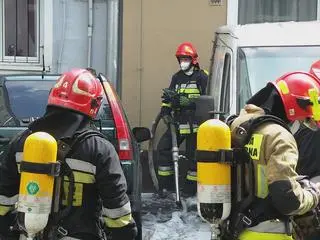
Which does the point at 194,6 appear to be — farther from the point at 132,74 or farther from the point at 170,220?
the point at 170,220

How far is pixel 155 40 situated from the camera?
906cm

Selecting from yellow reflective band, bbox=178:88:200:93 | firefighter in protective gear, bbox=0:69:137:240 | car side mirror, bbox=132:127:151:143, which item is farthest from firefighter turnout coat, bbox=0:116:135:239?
yellow reflective band, bbox=178:88:200:93

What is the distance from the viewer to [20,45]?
954 cm

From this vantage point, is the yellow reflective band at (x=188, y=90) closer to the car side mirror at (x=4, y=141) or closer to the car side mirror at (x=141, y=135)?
the car side mirror at (x=141, y=135)

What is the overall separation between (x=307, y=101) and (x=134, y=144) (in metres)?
2.31

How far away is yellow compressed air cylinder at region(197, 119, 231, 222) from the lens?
286 centimetres

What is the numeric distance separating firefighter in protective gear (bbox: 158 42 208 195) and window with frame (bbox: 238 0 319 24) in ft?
5.93

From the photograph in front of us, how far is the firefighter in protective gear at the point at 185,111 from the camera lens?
802 centimetres

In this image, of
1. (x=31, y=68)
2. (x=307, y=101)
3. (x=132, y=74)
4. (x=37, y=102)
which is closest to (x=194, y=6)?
(x=132, y=74)

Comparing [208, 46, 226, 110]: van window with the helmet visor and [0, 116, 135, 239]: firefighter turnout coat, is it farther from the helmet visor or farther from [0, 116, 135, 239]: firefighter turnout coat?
[0, 116, 135, 239]: firefighter turnout coat

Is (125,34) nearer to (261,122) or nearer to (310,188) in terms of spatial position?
(261,122)

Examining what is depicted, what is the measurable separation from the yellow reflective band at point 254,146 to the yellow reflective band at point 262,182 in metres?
0.05

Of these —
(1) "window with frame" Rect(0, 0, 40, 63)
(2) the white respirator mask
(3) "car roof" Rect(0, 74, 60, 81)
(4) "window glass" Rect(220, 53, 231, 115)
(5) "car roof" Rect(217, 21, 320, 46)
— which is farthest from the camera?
(1) "window with frame" Rect(0, 0, 40, 63)

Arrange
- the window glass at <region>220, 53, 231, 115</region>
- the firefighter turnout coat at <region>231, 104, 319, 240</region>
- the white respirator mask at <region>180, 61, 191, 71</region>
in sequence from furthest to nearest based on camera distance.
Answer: the white respirator mask at <region>180, 61, 191, 71</region>
the window glass at <region>220, 53, 231, 115</region>
the firefighter turnout coat at <region>231, 104, 319, 240</region>
